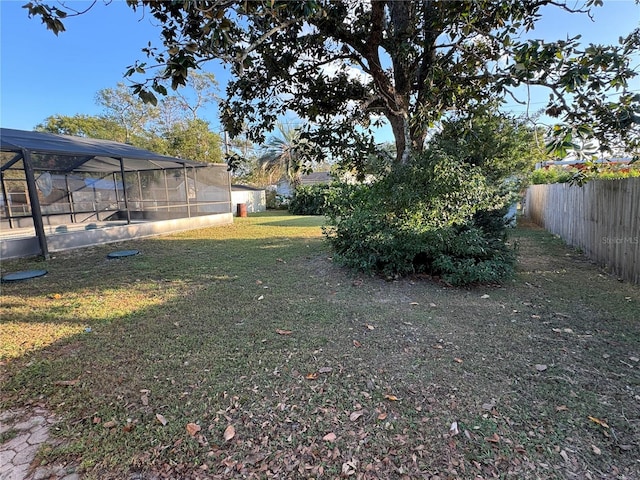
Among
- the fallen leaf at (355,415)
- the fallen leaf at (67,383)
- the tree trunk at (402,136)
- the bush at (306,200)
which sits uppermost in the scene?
the tree trunk at (402,136)

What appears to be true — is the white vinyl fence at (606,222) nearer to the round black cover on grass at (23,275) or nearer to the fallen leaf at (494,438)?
the fallen leaf at (494,438)

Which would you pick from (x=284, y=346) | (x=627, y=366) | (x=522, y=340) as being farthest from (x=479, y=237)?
(x=284, y=346)

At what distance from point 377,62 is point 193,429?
4.94m

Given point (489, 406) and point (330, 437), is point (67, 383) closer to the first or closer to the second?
point (330, 437)

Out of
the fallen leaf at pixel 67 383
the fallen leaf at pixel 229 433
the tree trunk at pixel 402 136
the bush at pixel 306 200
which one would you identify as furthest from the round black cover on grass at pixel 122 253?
the bush at pixel 306 200

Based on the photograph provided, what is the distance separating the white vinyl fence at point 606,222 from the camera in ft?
14.9

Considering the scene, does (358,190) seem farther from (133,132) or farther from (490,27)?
(133,132)

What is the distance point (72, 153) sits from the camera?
7.61m

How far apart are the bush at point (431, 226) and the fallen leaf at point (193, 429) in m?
3.48

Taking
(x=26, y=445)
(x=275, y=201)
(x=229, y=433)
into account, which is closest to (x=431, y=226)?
(x=229, y=433)

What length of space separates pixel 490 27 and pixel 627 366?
4548mm

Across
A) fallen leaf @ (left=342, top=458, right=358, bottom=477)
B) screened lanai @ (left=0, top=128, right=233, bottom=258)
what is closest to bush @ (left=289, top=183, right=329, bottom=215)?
screened lanai @ (left=0, top=128, right=233, bottom=258)

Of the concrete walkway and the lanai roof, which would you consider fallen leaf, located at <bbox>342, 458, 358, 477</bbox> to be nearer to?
the concrete walkway

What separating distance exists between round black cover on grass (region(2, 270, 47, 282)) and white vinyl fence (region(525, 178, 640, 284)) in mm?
9532
